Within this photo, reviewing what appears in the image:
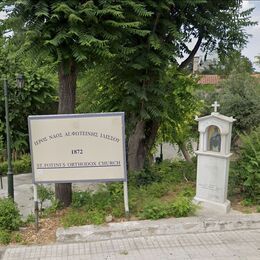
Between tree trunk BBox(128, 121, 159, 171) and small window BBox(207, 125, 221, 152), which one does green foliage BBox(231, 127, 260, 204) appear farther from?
tree trunk BBox(128, 121, 159, 171)

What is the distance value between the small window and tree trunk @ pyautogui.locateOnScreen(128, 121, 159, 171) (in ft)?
8.79

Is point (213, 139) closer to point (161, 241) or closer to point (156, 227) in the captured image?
point (156, 227)

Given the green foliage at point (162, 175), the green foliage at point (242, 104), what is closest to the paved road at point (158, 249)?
the green foliage at point (162, 175)

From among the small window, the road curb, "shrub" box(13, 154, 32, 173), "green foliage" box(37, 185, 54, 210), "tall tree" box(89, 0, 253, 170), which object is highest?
"tall tree" box(89, 0, 253, 170)

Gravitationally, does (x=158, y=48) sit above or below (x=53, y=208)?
above

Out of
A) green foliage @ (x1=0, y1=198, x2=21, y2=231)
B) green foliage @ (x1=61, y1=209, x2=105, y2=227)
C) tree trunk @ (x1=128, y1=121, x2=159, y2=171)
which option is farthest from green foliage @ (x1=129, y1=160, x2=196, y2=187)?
green foliage @ (x1=0, y1=198, x2=21, y2=231)

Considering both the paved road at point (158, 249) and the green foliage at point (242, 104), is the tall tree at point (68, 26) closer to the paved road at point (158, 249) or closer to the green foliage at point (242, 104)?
the paved road at point (158, 249)

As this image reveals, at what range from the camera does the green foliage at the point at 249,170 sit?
5.96 meters

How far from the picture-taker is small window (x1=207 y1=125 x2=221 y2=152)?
19.4 feet

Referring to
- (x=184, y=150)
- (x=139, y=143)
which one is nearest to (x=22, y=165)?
(x=184, y=150)

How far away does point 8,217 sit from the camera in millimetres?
5332

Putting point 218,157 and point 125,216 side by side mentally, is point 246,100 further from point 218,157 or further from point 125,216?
point 125,216

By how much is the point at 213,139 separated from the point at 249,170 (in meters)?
0.79

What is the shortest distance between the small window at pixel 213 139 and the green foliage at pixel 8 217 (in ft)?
10.9
